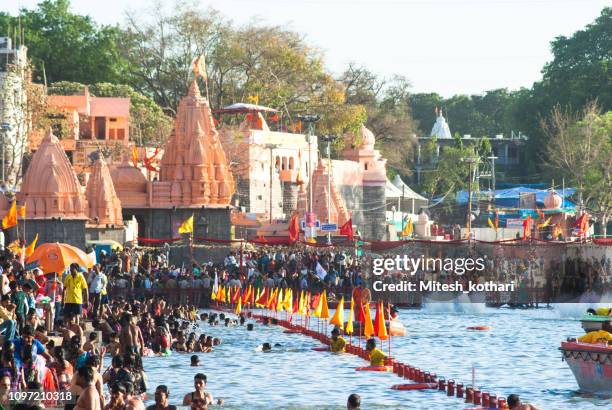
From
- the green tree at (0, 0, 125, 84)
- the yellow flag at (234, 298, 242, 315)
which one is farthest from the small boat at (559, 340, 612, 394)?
the green tree at (0, 0, 125, 84)

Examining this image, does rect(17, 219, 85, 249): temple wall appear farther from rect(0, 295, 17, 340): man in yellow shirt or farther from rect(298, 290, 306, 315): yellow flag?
rect(0, 295, 17, 340): man in yellow shirt

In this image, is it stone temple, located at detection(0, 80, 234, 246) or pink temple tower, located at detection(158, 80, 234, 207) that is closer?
stone temple, located at detection(0, 80, 234, 246)

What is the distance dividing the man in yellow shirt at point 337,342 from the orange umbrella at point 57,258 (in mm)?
5921

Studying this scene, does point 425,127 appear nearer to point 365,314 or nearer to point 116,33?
point 116,33

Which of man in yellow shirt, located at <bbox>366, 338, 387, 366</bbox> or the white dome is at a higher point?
the white dome

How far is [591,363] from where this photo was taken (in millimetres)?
30359

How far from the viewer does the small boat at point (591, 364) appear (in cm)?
2986

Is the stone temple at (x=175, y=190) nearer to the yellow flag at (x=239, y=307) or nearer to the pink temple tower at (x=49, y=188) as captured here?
the pink temple tower at (x=49, y=188)

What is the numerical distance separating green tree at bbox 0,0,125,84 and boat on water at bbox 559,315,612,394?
72116mm

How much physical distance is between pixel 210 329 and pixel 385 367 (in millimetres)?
12878

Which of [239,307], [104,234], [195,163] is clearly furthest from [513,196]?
[239,307]

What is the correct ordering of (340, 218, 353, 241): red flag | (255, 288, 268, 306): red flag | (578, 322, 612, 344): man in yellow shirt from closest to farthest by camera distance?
(578, 322, 612, 344): man in yellow shirt, (255, 288, 268, 306): red flag, (340, 218, 353, 241): red flag

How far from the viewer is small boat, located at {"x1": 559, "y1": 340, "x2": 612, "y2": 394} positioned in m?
29.9

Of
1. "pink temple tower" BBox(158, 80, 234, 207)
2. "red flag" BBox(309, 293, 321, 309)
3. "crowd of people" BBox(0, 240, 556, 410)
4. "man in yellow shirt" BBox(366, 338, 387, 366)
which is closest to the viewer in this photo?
"crowd of people" BBox(0, 240, 556, 410)
